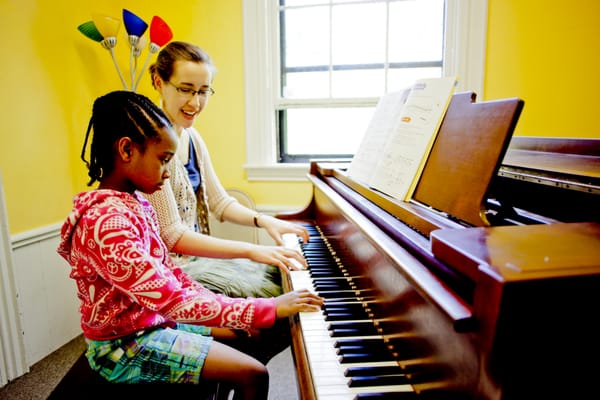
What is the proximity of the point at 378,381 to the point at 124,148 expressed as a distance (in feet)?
2.76

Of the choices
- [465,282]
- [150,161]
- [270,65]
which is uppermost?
[270,65]

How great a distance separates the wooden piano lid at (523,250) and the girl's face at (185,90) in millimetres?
1264

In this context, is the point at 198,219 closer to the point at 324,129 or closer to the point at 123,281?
the point at 123,281

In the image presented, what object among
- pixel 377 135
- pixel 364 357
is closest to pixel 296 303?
pixel 364 357

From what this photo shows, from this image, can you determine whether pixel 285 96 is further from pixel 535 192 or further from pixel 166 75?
pixel 535 192

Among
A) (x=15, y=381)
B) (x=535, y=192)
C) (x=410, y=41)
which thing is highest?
(x=410, y=41)

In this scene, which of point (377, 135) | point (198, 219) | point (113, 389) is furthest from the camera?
point (198, 219)

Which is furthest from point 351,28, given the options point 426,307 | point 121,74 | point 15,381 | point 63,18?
point 15,381

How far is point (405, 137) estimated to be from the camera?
1228mm

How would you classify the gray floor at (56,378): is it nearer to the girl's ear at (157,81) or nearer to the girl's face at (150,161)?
the girl's face at (150,161)

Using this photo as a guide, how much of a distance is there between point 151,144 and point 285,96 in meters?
2.10

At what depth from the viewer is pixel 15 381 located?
2.09m

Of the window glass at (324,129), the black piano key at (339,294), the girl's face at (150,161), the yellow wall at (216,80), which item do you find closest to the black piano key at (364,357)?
the black piano key at (339,294)

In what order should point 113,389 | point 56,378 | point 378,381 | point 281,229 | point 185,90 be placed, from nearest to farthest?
1. point 378,381
2. point 113,389
3. point 185,90
4. point 281,229
5. point 56,378
